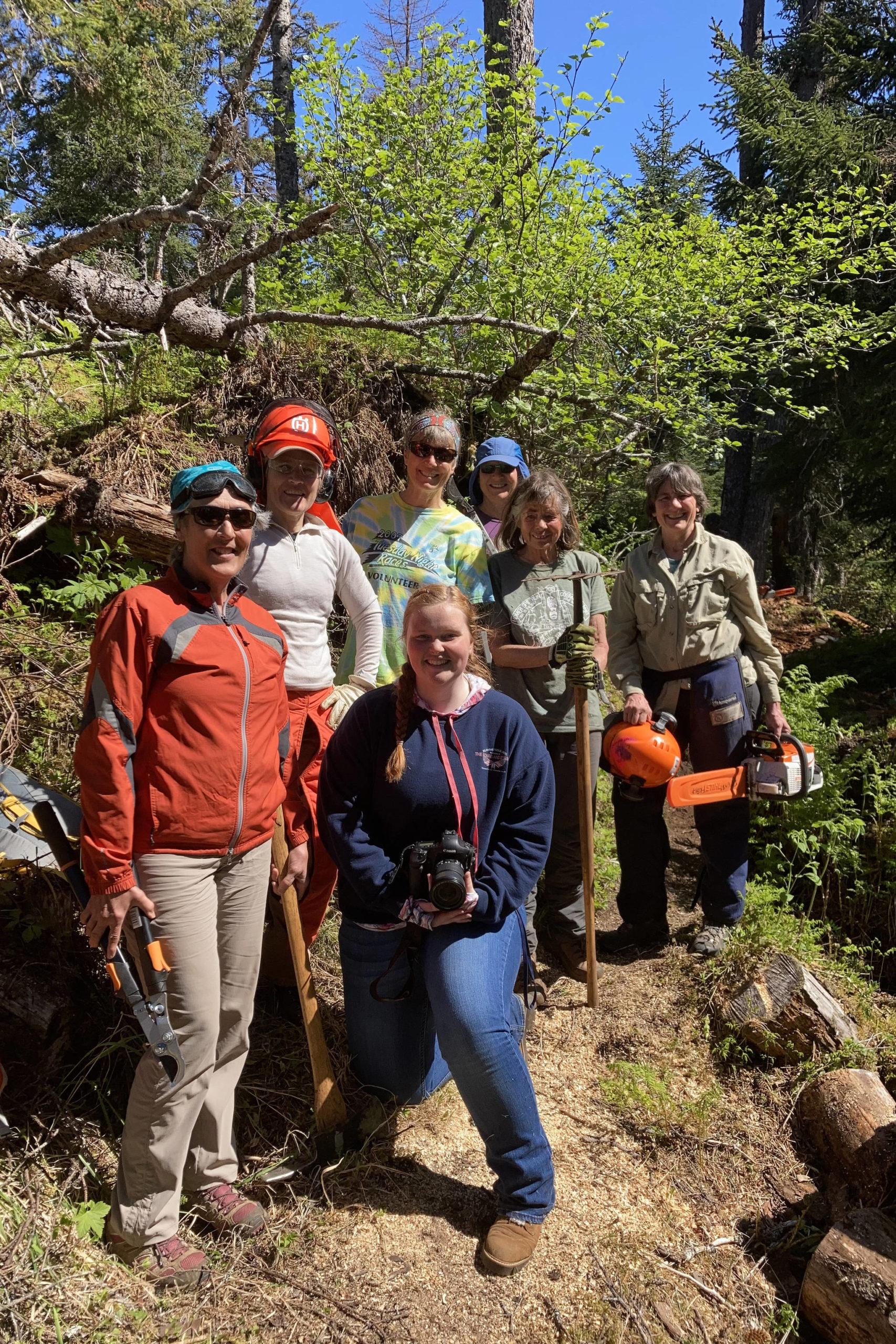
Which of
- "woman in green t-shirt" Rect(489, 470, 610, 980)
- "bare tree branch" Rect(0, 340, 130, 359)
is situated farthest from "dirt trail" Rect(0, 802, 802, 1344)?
"bare tree branch" Rect(0, 340, 130, 359)

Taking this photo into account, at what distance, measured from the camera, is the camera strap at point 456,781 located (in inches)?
108

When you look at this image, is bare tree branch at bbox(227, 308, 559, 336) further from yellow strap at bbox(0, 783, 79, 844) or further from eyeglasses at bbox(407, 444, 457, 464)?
yellow strap at bbox(0, 783, 79, 844)

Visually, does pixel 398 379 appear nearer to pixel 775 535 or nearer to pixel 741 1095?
pixel 741 1095

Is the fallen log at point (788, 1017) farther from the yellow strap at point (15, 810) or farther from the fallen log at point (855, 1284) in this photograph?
the yellow strap at point (15, 810)

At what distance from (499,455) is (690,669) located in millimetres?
1380

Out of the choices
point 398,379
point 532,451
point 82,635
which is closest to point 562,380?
point 532,451

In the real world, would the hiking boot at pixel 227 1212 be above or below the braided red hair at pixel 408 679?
below

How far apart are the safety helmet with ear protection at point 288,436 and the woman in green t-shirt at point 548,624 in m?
0.95

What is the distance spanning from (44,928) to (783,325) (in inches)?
314

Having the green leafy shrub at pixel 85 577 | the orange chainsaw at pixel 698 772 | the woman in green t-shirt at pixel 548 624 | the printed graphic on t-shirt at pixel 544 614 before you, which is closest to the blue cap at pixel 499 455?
the woman in green t-shirt at pixel 548 624

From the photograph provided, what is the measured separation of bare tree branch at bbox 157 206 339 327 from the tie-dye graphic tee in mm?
1934

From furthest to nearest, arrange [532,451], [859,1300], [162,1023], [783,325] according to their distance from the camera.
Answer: [783,325], [532,451], [859,1300], [162,1023]

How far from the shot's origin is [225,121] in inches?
187

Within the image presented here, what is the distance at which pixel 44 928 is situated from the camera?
3.08 metres
